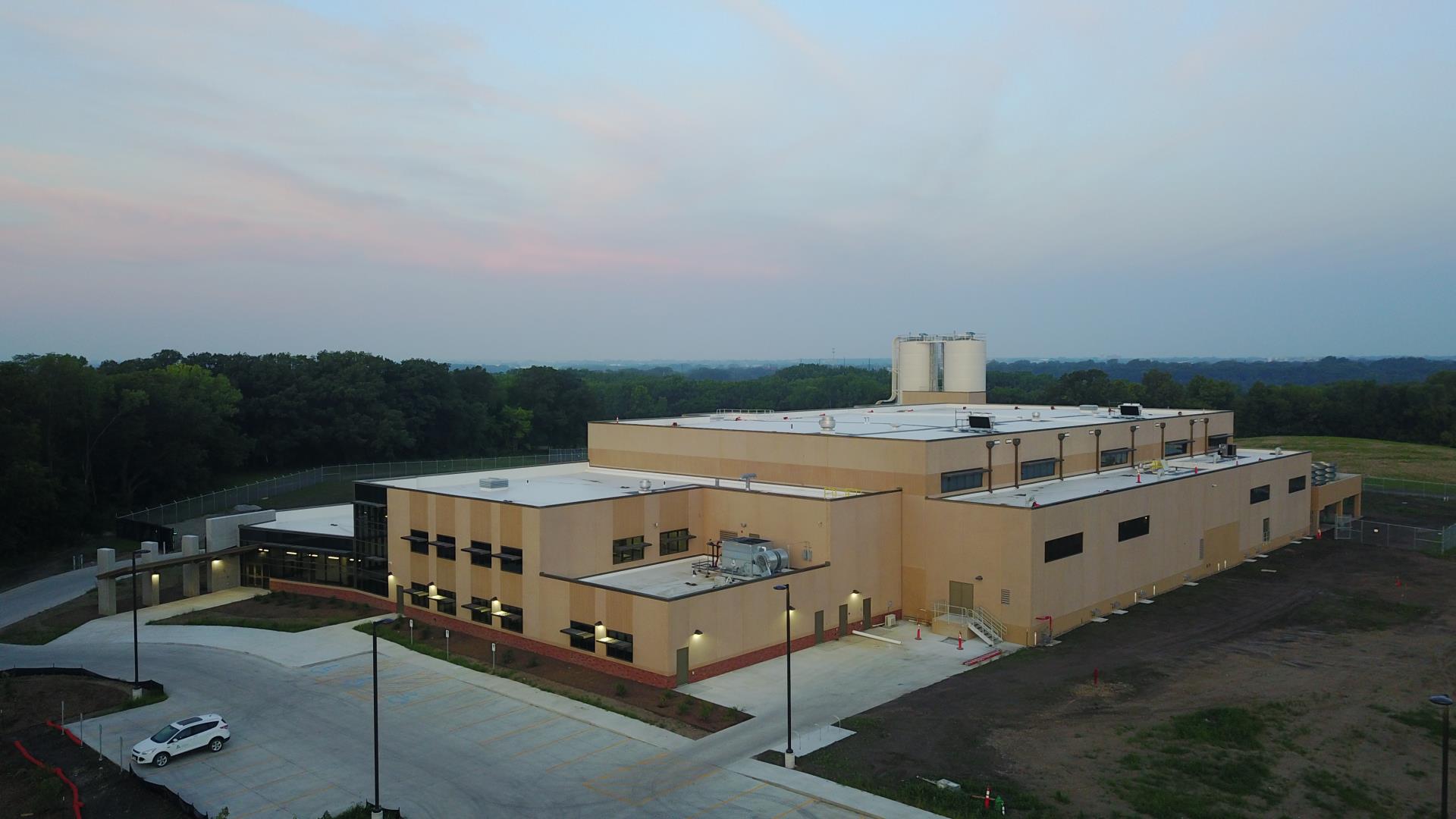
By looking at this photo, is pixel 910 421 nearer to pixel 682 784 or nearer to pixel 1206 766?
pixel 1206 766

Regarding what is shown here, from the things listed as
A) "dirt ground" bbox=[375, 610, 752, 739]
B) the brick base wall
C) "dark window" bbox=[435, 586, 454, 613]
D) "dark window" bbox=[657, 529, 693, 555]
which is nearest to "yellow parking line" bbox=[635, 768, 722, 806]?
"dirt ground" bbox=[375, 610, 752, 739]

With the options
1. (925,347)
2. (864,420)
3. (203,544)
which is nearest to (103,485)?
(203,544)

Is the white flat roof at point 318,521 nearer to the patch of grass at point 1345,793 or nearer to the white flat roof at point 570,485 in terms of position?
the white flat roof at point 570,485

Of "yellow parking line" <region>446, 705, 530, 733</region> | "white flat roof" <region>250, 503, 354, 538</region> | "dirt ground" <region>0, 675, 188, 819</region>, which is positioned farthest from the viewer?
"white flat roof" <region>250, 503, 354, 538</region>

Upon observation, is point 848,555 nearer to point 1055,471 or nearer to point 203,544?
point 1055,471

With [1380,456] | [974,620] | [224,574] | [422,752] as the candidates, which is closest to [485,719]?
[422,752]

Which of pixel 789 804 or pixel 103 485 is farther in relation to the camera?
pixel 103 485

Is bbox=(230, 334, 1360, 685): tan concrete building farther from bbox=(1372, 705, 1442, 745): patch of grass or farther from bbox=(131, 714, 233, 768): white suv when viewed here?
bbox=(1372, 705, 1442, 745): patch of grass

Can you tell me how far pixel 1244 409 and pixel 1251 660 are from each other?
126106 mm

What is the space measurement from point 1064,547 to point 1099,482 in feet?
38.1

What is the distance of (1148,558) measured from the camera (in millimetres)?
50031

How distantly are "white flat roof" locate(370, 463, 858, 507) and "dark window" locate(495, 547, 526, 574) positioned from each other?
2290 millimetres

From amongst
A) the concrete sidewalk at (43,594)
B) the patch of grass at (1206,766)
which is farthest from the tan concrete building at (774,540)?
the concrete sidewalk at (43,594)

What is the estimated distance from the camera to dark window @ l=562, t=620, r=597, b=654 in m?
38.3
